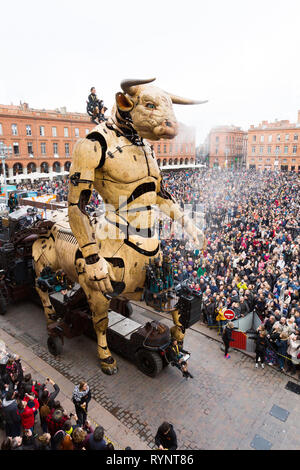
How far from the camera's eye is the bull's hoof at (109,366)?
6.78 meters

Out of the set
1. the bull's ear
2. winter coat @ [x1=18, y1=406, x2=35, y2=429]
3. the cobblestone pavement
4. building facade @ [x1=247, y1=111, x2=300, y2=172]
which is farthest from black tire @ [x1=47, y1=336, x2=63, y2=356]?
building facade @ [x1=247, y1=111, x2=300, y2=172]

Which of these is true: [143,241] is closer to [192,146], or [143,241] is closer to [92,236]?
[92,236]

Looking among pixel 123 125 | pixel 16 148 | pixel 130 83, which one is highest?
pixel 16 148

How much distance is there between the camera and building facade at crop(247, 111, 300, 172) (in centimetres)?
5497

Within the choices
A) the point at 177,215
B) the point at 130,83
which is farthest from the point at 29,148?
the point at 130,83

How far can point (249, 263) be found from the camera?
11.9m

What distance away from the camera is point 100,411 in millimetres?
5879

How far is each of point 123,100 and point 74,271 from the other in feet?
11.5

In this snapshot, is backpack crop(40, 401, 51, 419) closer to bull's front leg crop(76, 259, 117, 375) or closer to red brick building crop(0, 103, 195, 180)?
bull's front leg crop(76, 259, 117, 375)

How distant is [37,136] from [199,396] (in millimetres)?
42042

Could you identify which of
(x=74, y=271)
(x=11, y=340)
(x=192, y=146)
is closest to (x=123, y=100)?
(x=74, y=271)

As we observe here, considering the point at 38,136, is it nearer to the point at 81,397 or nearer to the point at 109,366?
the point at 109,366

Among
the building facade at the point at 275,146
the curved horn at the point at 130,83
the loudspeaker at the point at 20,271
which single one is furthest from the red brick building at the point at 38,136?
the curved horn at the point at 130,83

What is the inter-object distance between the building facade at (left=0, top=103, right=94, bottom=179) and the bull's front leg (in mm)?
37871
